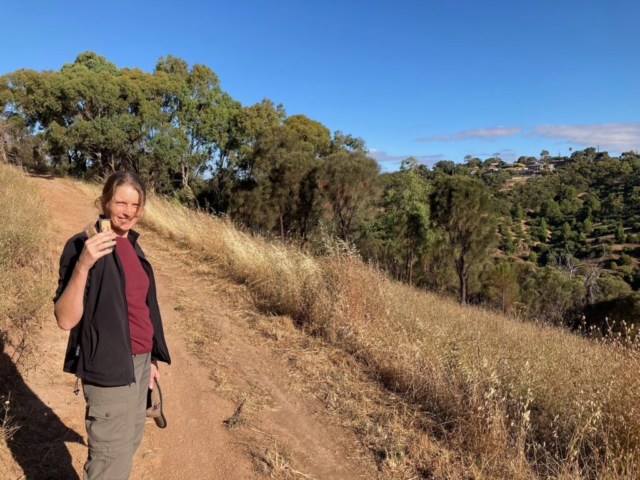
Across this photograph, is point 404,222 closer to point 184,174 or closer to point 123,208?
point 184,174

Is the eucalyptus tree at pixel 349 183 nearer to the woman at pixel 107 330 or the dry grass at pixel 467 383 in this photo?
the dry grass at pixel 467 383

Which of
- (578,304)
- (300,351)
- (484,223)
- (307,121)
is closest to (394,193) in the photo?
(484,223)

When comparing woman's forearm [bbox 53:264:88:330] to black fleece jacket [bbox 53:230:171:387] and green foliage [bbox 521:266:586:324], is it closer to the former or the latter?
black fleece jacket [bbox 53:230:171:387]

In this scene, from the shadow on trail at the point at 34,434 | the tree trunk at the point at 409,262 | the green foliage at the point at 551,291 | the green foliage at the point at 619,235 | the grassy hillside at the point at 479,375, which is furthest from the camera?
the green foliage at the point at 619,235

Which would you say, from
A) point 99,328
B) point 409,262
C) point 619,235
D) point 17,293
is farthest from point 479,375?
point 619,235

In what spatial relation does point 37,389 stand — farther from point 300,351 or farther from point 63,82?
point 63,82

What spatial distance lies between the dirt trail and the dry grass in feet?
1.22

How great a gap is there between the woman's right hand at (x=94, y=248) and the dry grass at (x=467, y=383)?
2.23 metres

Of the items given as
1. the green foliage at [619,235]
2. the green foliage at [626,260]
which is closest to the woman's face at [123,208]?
the green foliage at [626,260]

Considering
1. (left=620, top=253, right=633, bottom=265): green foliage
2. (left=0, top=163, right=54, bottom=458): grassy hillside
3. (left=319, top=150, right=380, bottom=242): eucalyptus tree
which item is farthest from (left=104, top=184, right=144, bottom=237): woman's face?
(left=620, top=253, right=633, bottom=265): green foliage

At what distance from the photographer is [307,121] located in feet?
101

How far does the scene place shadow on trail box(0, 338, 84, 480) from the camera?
223 centimetres

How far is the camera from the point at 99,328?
1.59 m

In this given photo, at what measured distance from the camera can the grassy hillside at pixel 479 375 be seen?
2.44 m
